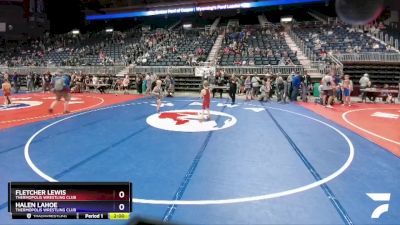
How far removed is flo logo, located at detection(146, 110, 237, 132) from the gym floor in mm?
34

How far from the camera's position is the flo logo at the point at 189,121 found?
9.76 m

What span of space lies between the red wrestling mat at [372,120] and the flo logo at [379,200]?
2.86 meters

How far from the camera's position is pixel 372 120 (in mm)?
11305

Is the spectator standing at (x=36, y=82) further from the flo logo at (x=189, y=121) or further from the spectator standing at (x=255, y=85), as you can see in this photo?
the spectator standing at (x=255, y=85)

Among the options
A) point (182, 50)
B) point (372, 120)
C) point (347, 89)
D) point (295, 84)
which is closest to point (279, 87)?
point (295, 84)

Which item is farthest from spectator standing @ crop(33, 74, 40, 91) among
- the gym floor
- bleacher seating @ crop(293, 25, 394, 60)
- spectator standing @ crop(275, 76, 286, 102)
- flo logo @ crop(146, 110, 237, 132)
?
bleacher seating @ crop(293, 25, 394, 60)

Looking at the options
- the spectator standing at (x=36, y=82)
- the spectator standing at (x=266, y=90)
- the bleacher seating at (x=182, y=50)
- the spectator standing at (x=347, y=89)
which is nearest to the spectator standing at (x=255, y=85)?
the spectator standing at (x=266, y=90)

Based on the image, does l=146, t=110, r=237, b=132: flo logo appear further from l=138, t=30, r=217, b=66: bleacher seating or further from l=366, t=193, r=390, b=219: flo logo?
l=138, t=30, r=217, b=66: bleacher seating

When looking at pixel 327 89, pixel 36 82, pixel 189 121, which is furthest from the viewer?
pixel 36 82

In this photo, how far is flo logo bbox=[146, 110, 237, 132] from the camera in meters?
9.76

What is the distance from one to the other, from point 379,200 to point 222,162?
113 inches

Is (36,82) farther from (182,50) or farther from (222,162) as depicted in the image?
(222,162)

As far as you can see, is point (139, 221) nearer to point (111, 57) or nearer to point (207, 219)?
point (207, 219)

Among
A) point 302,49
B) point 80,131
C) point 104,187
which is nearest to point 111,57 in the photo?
point 302,49
